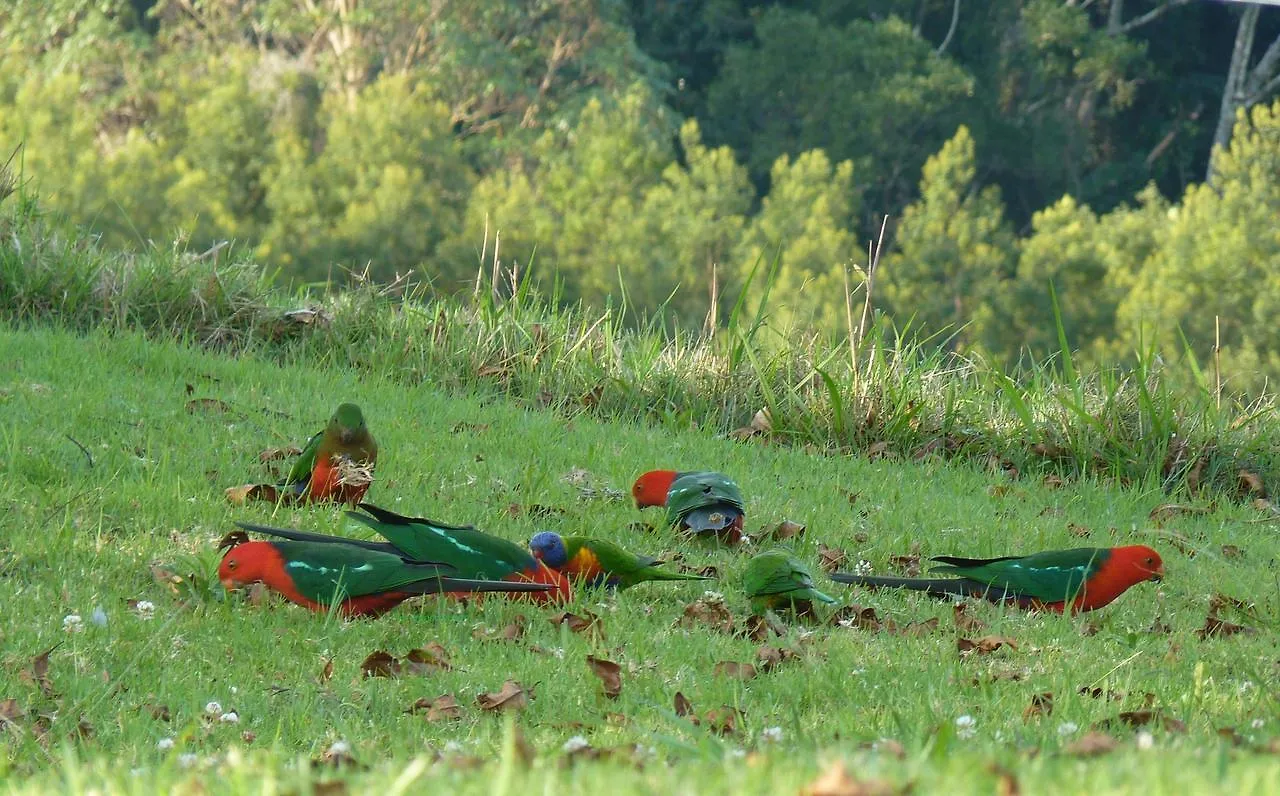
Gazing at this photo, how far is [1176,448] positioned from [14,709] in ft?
20.2

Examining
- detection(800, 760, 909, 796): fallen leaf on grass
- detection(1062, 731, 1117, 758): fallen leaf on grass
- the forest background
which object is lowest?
the forest background

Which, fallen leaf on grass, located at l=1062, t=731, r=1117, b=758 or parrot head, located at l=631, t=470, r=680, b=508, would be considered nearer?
fallen leaf on grass, located at l=1062, t=731, r=1117, b=758

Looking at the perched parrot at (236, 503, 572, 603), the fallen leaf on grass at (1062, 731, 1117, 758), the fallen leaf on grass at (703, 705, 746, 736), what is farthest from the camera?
the perched parrot at (236, 503, 572, 603)

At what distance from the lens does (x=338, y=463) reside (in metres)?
5.11

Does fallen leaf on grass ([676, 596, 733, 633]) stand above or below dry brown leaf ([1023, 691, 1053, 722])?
below

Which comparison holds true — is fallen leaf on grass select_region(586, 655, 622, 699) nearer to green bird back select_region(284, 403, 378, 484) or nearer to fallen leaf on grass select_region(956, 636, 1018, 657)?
fallen leaf on grass select_region(956, 636, 1018, 657)

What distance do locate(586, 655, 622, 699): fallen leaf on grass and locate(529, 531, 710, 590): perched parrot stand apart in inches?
24.5

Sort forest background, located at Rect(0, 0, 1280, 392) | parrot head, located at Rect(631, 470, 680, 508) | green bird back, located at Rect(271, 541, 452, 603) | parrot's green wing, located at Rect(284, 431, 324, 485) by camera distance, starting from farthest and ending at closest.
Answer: forest background, located at Rect(0, 0, 1280, 392)
parrot head, located at Rect(631, 470, 680, 508)
parrot's green wing, located at Rect(284, 431, 324, 485)
green bird back, located at Rect(271, 541, 452, 603)

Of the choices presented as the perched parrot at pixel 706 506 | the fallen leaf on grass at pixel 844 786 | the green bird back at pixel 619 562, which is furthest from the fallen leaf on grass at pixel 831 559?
the fallen leaf on grass at pixel 844 786

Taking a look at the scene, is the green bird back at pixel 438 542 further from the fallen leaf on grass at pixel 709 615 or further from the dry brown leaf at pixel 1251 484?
the dry brown leaf at pixel 1251 484

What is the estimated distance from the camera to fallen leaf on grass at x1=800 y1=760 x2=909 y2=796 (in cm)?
191

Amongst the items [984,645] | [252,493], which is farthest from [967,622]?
[252,493]

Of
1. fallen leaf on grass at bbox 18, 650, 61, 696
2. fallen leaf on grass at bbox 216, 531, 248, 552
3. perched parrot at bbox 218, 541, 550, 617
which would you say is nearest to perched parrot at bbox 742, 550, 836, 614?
perched parrot at bbox 218, 541, 550, 617

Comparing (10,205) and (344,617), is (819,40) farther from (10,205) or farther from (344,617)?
(344,617)
